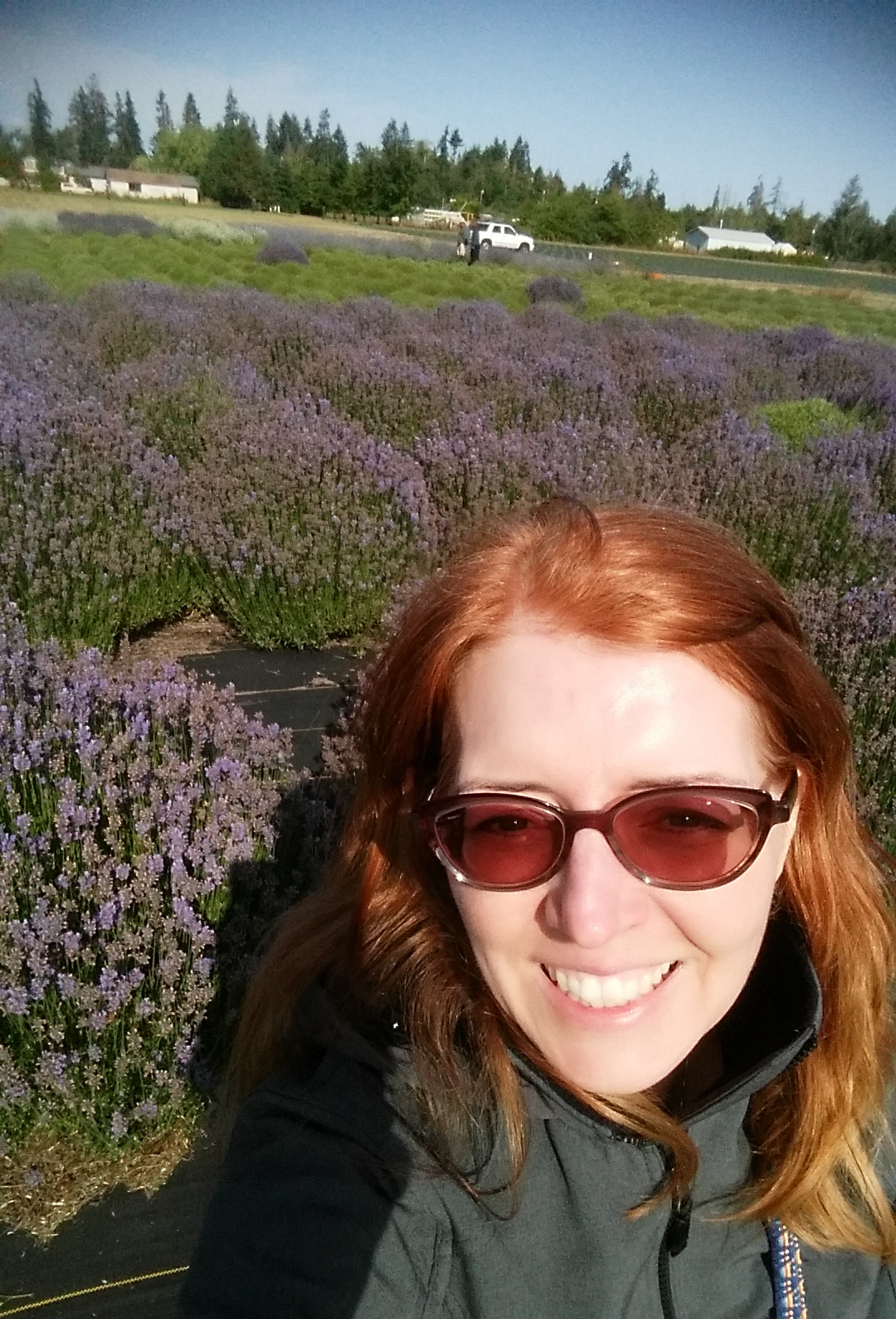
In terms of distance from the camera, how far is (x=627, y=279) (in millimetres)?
22172

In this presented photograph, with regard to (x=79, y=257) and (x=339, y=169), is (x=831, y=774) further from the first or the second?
(x=339, y=169)

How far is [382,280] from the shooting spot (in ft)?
54.6

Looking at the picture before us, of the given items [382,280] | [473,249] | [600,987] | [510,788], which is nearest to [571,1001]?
[600,987]

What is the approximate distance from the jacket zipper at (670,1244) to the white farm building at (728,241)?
5549 centimetres

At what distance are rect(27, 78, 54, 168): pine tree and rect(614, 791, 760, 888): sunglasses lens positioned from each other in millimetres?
20006

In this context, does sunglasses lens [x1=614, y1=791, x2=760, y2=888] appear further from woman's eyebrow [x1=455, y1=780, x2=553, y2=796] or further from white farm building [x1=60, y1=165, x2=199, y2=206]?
white farm building [x1=60, y1=165, x2=199, y2=206]

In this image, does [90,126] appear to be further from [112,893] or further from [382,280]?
[112,893]

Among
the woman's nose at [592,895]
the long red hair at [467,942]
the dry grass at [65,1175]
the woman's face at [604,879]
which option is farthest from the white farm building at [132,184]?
the woman's nose at [592,895]

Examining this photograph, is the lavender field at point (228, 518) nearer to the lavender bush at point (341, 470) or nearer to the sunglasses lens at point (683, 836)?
the lavender bush at point (341, 470)

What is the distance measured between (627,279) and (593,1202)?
77.7ft

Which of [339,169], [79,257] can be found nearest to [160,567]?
[79,257]

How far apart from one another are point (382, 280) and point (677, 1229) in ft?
57.0

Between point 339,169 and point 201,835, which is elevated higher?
point 339,169

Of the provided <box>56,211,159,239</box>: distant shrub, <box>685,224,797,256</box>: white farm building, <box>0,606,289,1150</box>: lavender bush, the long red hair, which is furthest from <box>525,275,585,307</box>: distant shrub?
<box>685,224,797,256</box>: white farm building
